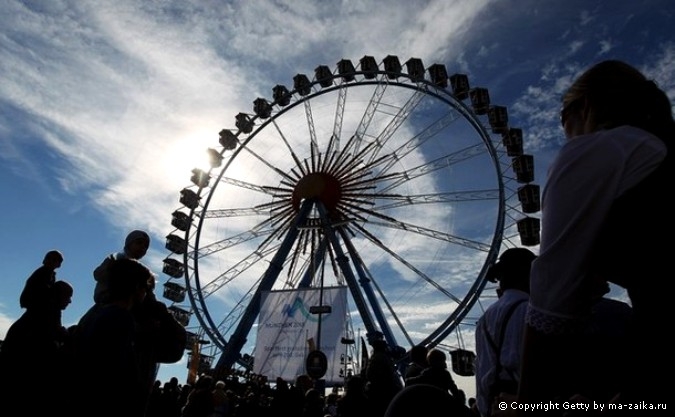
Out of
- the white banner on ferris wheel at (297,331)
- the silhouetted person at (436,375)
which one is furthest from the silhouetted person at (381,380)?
the white banner on ferris wheel at (297,331)

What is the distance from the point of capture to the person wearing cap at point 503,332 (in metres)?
2.26

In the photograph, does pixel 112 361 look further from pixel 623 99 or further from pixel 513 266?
pixel 623 99

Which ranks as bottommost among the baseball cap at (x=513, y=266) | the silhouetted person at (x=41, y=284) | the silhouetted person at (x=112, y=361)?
the silhouetted person at (x=112, y=361)

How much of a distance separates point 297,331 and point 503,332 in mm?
13499

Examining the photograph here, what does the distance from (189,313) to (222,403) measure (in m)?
16.3

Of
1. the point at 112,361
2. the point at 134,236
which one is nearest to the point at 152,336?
the point at 112,361

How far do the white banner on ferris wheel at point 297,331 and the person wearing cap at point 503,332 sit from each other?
1196 centimetres

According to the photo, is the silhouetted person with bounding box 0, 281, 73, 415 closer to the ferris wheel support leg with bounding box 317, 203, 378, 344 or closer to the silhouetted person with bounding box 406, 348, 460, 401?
the silhouetted person with bounding box 406, 348, 460, 401

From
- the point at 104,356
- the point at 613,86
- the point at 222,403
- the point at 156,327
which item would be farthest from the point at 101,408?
the point at 222,403

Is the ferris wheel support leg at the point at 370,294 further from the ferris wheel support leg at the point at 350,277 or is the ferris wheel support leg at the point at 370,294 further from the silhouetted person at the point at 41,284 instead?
the silhouetted person at the point at 41,284

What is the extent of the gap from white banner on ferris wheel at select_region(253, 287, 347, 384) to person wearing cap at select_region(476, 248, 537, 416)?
39.2ft

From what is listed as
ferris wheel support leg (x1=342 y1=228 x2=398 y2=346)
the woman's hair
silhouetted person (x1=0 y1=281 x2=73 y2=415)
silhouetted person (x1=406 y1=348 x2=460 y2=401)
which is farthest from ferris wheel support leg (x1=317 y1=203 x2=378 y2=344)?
the woman's hair

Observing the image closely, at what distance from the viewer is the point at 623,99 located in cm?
117

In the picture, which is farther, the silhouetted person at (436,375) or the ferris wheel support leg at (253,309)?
the ferris wheel support leg at (253,309)
